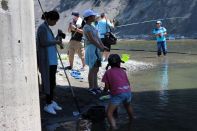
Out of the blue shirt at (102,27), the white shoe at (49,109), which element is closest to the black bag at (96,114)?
the white shoe at (49,109)

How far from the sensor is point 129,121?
10102 mm

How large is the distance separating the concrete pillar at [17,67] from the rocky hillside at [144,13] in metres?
34.6

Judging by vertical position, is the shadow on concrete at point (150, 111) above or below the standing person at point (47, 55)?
below

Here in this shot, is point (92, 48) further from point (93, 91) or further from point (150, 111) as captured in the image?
point (150, 111)

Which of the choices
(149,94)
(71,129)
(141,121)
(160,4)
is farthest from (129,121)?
(160,4)

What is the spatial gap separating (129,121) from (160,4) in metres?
44.0

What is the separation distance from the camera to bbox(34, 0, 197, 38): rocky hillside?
47.5 metres

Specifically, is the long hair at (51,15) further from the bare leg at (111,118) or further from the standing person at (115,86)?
the bare leg at (111,118)

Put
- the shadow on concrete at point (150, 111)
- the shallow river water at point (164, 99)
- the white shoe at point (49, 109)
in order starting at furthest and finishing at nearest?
the white shoe at point (49, 109) → the shallow river water at point (164, 99) → the shadow on concrete at point (150, 111)

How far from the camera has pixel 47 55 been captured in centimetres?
1016

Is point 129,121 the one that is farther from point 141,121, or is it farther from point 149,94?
point 149,94

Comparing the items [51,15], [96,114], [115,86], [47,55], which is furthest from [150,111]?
[51,15]

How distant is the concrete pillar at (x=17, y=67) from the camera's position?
21.5 feet

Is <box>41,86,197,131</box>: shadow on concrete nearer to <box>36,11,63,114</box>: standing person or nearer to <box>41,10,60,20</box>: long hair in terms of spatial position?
<box>36,11,63,114</box>: standing person
